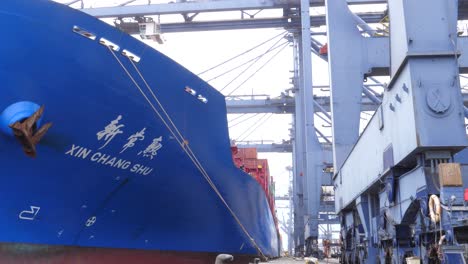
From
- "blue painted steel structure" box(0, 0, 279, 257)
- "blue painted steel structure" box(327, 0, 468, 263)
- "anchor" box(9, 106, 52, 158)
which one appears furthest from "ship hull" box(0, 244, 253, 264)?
"blue painted steel structure" box(327, 0, 468, 263)

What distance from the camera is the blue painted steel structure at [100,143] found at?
5918 mm

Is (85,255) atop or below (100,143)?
below

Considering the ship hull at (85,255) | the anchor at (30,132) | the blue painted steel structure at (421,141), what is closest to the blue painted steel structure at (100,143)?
the ship hull at (85,255)

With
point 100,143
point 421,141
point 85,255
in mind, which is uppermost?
point 100,143

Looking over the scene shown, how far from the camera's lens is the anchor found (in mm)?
5500

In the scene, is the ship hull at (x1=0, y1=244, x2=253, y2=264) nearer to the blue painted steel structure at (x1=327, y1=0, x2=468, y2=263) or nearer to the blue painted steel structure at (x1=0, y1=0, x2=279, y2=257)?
the blue painted steel structure at (x1=0, y1=0, x2=279, y2=257)

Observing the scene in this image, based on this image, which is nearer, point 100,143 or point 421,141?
point 421,141

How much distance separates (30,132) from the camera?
18.4 ft

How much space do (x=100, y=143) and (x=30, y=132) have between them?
3.91ft

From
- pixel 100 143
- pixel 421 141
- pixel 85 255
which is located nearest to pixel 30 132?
pixel 100 143

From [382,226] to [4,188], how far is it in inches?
233

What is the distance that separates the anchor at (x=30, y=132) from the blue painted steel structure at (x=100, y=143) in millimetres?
275

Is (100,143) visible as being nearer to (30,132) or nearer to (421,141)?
(30,132)

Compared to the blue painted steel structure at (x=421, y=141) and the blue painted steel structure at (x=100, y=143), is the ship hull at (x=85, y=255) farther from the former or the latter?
the blue painted steel structure at (x=421, y=141)
